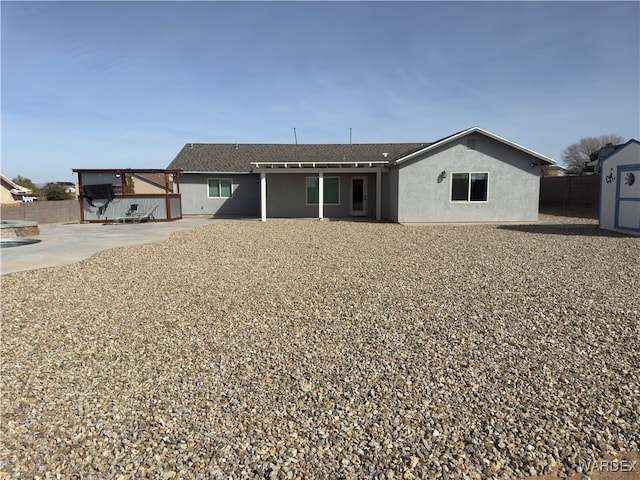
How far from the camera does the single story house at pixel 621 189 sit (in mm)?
13945

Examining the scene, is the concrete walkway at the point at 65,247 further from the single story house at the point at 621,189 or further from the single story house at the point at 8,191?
the single story house at the point at 8,191

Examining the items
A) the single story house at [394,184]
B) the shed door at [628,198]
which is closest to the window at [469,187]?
the single story house at [394,184]

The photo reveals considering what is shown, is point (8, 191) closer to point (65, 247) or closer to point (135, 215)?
point (135, 215)

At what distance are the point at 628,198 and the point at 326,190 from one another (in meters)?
12.7

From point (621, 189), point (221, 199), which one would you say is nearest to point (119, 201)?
point (221, 199)

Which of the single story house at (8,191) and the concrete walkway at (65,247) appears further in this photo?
the single story house at (8,191)

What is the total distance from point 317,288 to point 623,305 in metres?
4.26

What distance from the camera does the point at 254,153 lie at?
27.1m

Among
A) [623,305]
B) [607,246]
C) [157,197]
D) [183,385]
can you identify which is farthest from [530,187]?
[183,385]

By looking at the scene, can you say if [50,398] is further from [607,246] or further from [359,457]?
[607,246]

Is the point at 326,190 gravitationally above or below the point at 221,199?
above

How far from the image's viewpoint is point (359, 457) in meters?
2.85

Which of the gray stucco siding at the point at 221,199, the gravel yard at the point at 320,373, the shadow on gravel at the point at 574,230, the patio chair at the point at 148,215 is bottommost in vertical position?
the gravel yard at the point at 320,373

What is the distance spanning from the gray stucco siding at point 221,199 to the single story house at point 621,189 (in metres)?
16.1
